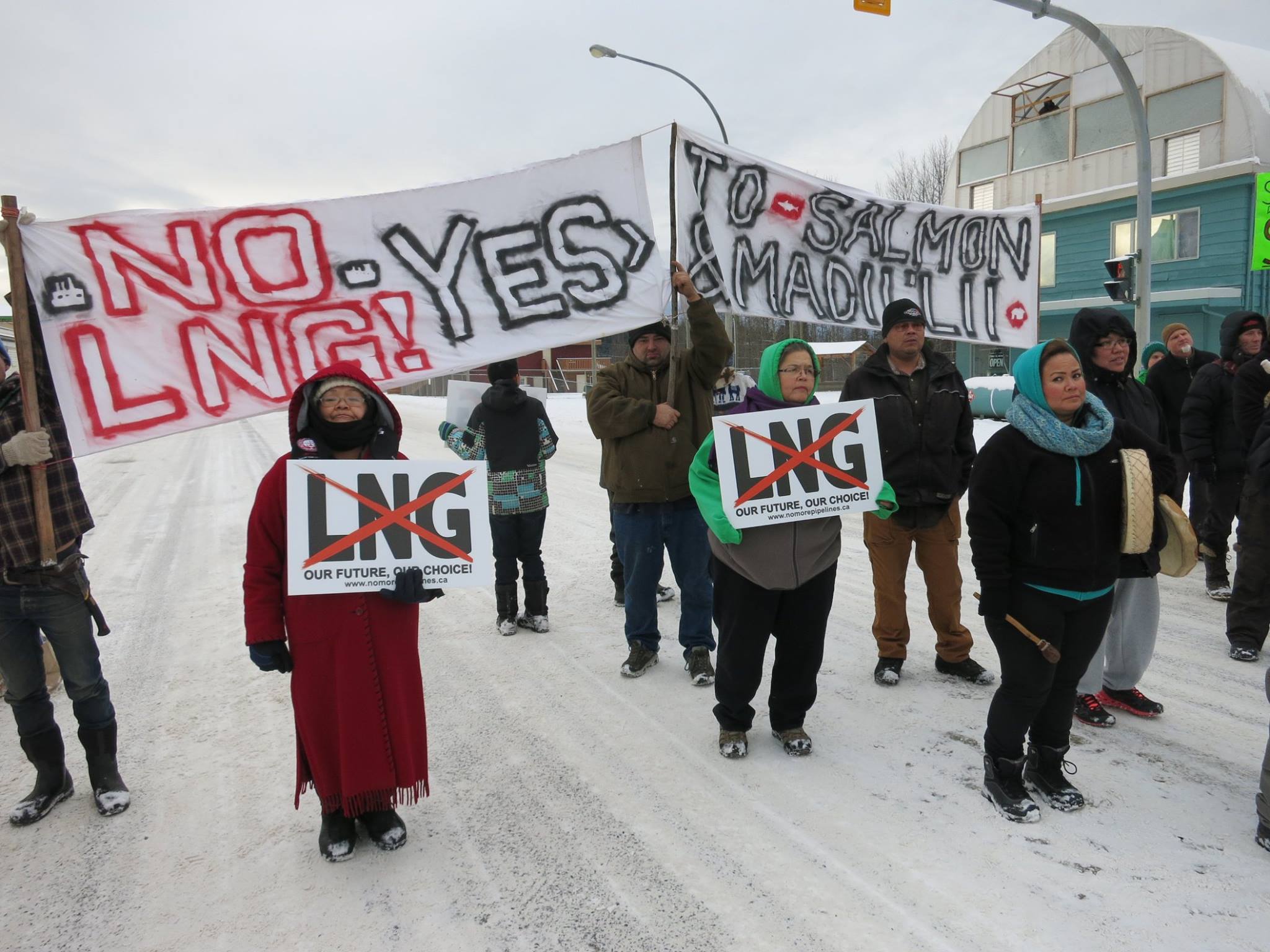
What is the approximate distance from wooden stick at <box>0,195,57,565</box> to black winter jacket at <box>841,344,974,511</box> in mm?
3612

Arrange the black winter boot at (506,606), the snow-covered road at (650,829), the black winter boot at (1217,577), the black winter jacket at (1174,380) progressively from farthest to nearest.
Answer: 1. the black winter jacket at (1174,380)
2. the black winter boot at (1217,577)
3. the black winter boot at (506,606)
4. the snow-covered road at (650,829)

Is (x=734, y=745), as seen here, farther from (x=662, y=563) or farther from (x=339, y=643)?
(x=339, y=643)

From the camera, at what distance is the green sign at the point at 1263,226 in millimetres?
10406

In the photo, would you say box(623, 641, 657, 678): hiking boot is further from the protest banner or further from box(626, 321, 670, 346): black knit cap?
the protest banner

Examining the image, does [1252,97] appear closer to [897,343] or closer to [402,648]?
[897,343]

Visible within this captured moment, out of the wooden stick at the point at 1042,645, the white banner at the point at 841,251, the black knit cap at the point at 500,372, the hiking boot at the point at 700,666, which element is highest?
the white banner at the point at 841,251

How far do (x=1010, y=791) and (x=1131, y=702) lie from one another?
Answer: 126 centimetres

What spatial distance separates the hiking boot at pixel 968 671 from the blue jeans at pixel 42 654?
13.2 ft

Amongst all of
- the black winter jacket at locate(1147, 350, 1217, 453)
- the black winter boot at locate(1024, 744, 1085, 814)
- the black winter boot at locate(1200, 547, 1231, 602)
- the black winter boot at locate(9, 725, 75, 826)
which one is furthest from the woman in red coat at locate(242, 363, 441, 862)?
the black winter jacket at locate(1147, 350, 1217, 453)

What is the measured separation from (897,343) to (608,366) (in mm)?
1540

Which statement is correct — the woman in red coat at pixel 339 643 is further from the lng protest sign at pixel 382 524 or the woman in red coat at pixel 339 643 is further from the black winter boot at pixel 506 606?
the black winter boot at pixel 506 606

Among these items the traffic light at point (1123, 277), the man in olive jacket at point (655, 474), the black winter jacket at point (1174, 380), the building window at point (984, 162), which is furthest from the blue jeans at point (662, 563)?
the building window at point (984, 162)

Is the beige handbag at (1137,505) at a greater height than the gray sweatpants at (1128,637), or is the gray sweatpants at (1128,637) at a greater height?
the beige handbag at (1137,505)

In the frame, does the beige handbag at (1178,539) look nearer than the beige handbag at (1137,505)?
No
